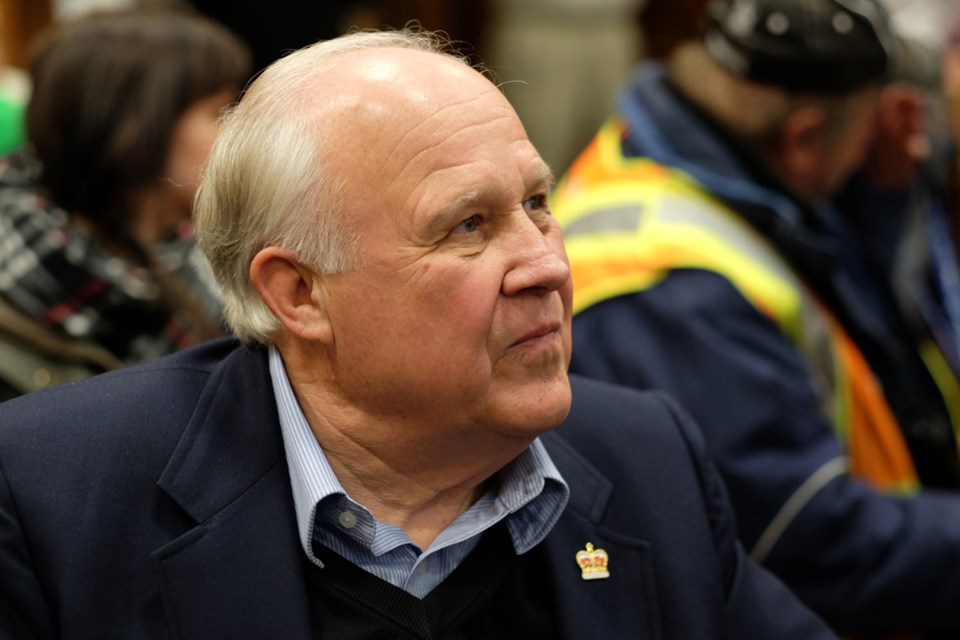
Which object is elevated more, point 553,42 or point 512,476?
point 512,476

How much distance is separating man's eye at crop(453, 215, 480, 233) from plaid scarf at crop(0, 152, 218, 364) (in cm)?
131

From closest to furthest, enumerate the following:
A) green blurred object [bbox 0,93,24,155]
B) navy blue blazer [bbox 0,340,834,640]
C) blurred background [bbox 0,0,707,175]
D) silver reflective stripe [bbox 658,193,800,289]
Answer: navy blue blazer [bbox 0,340,834,640], silver reflective stripe [bbox 658,193,800,289], green blurred object [bbox 0,93,24,155], blurred background [bbox 0,0,707,175]

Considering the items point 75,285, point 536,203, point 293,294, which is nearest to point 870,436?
point 536,203

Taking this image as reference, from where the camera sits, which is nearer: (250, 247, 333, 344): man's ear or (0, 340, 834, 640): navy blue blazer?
(0, 340, 834, 640): navy blue blazer

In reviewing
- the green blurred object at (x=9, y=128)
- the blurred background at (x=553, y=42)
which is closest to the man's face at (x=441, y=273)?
the green blurred object at (x=9, y=128)

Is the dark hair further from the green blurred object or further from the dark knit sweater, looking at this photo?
the dark knit sweater

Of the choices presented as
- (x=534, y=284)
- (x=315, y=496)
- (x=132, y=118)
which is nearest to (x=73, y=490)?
(x=315, y=496)

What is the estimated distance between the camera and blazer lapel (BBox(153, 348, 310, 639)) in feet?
5.02

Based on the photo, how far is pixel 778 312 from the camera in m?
2.44

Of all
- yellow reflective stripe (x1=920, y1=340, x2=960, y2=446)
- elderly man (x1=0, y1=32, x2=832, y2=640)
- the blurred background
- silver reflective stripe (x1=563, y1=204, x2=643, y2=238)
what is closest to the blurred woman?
silver reflective stripe (x1=563, y1=204, x2=643, y2=238)

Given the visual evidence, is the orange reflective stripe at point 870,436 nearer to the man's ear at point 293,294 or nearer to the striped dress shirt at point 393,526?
the striped dress shirt at point 393,526

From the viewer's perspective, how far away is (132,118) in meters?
2.86

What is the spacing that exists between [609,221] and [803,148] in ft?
1.67

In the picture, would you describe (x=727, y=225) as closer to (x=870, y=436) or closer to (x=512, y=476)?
(x=870, y=436)
